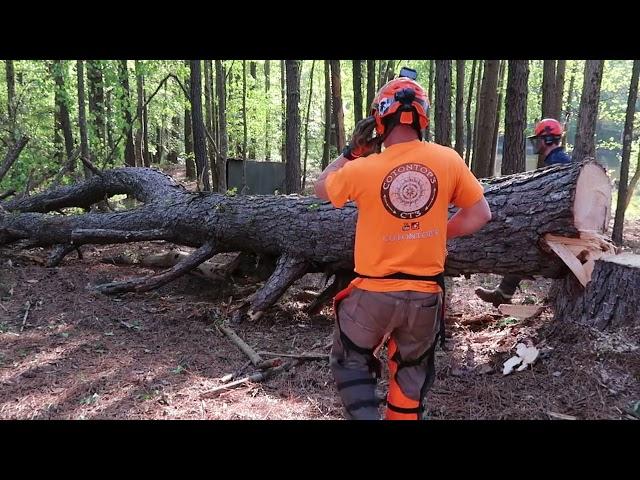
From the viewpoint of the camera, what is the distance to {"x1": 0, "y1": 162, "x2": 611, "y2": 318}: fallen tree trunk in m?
4.40

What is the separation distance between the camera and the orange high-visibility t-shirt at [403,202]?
263 centimetres

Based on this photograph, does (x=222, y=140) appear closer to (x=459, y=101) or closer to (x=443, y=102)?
(x=443, y=102)

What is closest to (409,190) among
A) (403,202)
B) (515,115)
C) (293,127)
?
(403,202)

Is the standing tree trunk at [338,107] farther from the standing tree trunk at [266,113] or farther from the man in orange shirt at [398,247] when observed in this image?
the man in orange shirt at [398,247]

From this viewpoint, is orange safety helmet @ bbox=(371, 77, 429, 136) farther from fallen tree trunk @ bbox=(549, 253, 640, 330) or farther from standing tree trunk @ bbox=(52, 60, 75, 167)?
standing tree trunk @ bbox=(52, 60, 75, 167)

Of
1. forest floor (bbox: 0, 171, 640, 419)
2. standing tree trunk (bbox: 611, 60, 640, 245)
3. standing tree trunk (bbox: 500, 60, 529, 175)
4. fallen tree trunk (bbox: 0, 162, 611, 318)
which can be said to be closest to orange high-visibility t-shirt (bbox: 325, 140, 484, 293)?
forest floor (bbox: 0, 171, 640, 419)

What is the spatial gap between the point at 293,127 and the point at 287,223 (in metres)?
5.48

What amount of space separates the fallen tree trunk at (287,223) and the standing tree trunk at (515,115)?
3.76 m

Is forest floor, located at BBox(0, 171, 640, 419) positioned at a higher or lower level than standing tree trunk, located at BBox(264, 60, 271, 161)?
lower

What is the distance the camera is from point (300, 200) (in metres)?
6.09

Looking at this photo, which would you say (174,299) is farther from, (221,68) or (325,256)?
(221,68)

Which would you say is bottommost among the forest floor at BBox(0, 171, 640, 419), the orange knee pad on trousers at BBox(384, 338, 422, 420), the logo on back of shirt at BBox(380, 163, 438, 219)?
the forest floor at BBox(0, 171, 640, 419)

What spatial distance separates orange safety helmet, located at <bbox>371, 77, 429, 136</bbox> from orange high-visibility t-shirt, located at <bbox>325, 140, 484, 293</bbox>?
14 cm
